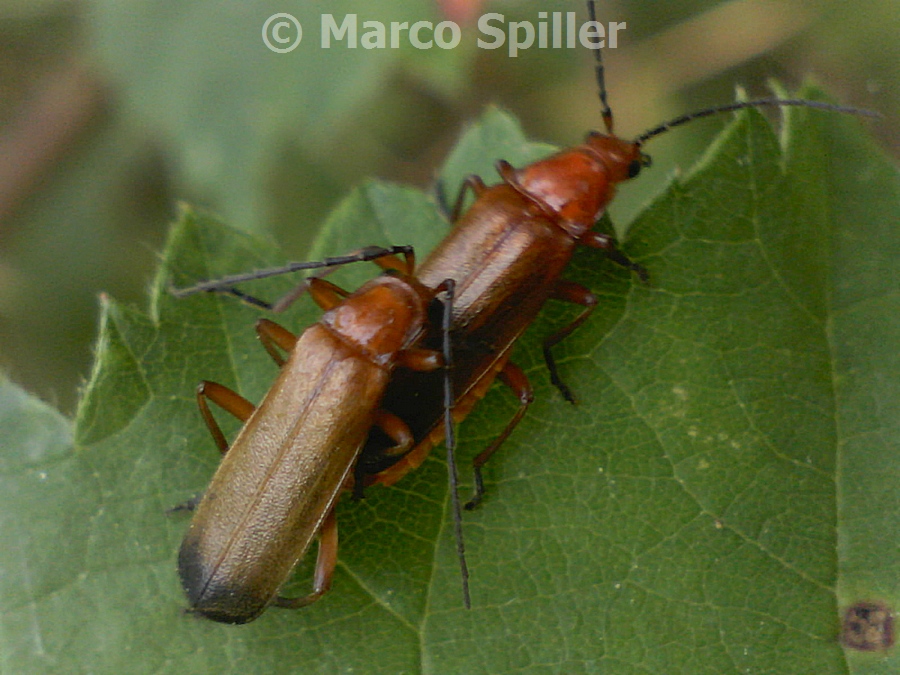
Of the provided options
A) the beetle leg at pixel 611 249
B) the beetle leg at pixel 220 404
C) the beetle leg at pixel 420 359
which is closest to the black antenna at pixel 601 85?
the beetle leg at pixel 611 249

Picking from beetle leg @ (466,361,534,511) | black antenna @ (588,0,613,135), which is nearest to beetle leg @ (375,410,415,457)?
beetle leg @ (466,361,534,511)

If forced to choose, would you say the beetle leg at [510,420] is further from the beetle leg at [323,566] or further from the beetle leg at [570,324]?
the beetle leg at [323,566]

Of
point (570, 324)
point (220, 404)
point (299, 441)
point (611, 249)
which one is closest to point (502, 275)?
point (570, 324)

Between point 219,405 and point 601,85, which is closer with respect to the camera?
point 219,405

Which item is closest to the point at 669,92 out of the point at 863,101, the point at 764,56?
the point at 764,56

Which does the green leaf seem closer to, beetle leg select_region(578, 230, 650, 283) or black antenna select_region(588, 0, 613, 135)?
beetle leg select_region(578, 230, 650, 283)

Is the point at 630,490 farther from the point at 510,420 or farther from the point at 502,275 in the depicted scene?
the point at 502,275
